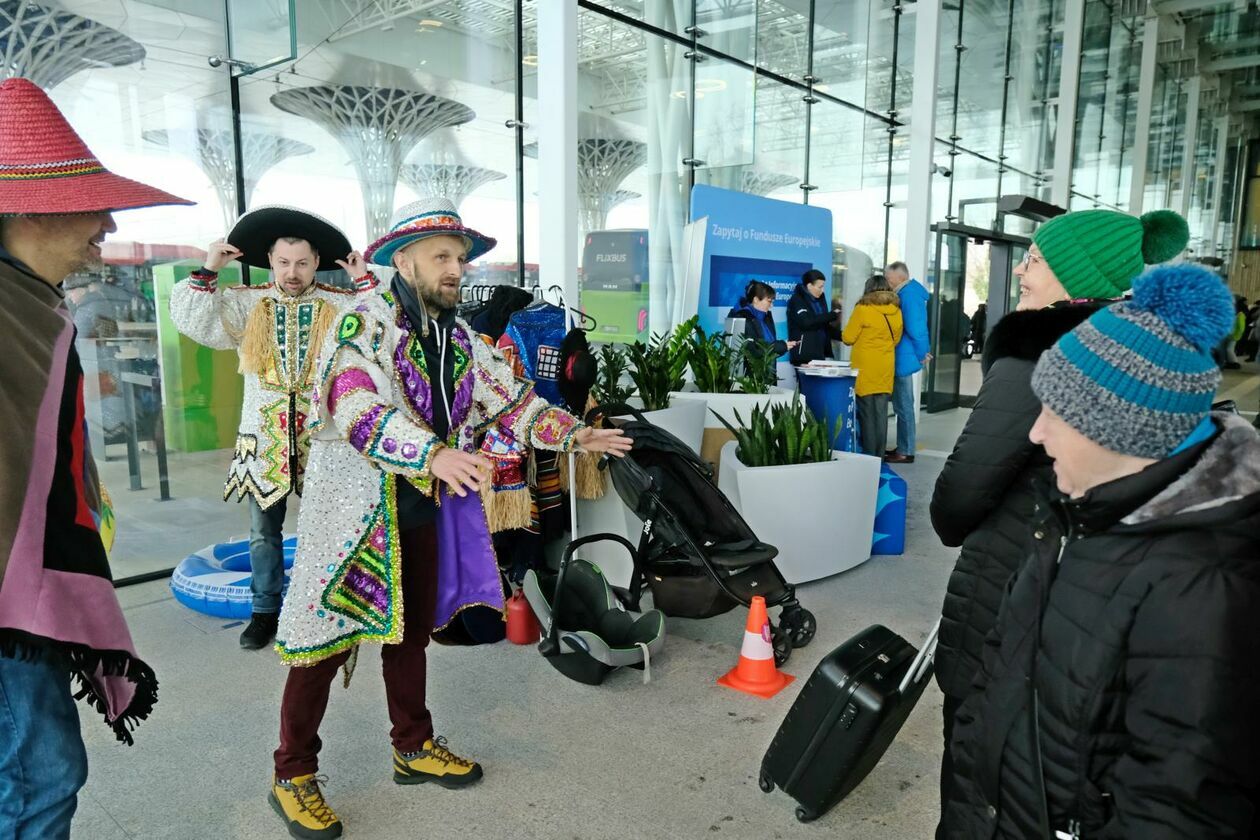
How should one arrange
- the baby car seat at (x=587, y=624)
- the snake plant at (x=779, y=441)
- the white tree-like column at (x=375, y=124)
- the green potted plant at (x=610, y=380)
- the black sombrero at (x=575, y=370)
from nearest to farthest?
the baby car seat at (x=587, y=624) < the black sombrero at (x=575, y=370) < the snake plant at (x=779, y=441) < the green potted plant at (x=610, y=380) < the white tree-like column at (x=375, y=124)

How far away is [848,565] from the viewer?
4.45 meters

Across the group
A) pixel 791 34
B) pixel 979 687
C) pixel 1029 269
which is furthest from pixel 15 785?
pixel 791 34

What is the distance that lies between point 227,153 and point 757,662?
148 inches

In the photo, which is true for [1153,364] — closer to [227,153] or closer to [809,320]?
[227,153]

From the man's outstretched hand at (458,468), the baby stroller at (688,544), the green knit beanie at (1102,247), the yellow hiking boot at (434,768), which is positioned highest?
the green knit beanie at (1102,247)

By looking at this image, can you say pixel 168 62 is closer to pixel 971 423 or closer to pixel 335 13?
pixel 335 13

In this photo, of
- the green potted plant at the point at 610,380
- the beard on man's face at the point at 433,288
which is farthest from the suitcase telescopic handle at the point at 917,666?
the green potted plant at the point at 610,380

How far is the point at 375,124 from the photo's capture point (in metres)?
5.32

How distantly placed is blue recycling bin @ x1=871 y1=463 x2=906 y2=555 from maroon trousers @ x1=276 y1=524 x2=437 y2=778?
3.00 metres

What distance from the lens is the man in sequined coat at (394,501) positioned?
6.87 feet

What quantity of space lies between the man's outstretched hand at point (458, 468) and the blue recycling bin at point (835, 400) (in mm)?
4926

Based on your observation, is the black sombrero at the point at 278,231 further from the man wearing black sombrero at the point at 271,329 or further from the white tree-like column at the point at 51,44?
the white tree-like column at the point at 51,44

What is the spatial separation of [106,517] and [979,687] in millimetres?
1689

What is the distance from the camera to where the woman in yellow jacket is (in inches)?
275
